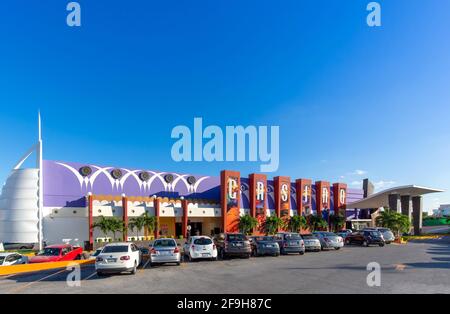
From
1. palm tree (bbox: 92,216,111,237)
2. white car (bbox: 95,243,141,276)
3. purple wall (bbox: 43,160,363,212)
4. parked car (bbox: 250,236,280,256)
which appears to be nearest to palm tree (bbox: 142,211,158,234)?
purple wall (bbox: 43,160,363,212)

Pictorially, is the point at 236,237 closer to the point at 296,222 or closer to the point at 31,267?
the point at 31,267

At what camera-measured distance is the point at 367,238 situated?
33656 millimetres

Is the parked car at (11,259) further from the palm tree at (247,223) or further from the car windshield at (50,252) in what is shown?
the palm tree at (247,223)

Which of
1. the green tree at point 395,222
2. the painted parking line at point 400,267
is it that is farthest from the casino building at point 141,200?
the painted parking line at point 400,267

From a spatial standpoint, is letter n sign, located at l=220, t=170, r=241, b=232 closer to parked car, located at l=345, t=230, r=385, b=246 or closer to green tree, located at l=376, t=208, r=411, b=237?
parked car, located at l=345, t=230, r=385, b=246

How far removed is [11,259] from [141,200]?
27.5 m

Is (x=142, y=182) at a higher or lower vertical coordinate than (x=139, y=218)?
higher

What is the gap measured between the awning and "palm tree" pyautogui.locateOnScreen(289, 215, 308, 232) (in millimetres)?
13383

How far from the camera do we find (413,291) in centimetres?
1086
